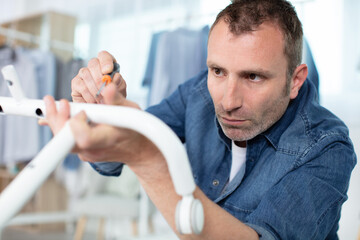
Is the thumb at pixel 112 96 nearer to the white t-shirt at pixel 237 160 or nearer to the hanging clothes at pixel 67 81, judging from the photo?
the white t-shirt at pixel 237 160

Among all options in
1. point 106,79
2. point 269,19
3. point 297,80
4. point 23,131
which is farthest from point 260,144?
point 23,131

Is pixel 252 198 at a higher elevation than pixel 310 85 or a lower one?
lower

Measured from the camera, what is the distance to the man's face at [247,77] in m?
0.87

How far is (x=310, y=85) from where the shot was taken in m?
1.10

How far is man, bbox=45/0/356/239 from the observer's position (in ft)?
2.41

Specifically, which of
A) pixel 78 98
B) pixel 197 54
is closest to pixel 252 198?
pixel 78 98

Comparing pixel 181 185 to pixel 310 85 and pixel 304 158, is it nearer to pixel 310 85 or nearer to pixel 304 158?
pixel 304 158

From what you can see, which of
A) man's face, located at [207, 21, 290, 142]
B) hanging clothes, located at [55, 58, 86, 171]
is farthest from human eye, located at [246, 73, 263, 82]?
hanging clothes, located at [55, 58, 86, 171]

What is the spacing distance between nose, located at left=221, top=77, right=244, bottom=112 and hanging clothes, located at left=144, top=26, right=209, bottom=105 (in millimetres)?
1613

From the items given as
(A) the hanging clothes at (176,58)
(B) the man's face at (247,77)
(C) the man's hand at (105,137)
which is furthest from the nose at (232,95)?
(A) the hanging clothes at (176,58)

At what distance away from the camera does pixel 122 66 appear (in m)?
3.26

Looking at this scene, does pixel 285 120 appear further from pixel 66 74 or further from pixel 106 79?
pixel 66 74

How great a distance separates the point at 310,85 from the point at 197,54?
4.78 feet

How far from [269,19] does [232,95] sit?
0.65ft
